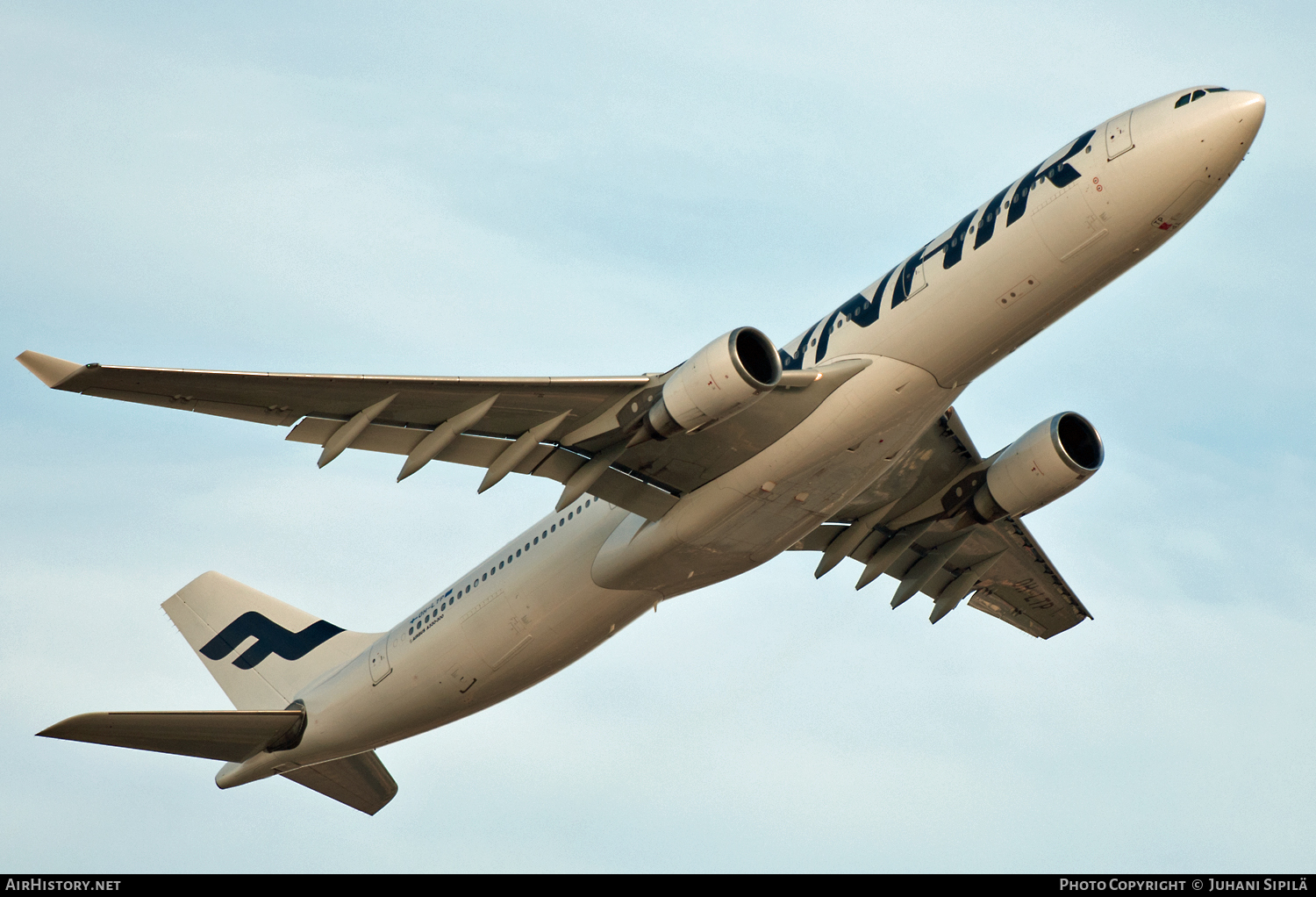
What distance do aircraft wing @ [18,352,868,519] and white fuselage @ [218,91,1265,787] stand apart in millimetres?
483

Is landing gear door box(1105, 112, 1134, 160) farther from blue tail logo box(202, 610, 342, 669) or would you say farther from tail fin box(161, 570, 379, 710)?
blue tail logo box(202, 610, 342, 669)

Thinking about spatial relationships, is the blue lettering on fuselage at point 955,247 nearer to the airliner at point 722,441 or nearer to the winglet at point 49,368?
the airliner at point 722,441

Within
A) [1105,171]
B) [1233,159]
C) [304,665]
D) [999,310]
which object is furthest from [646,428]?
[304,665]

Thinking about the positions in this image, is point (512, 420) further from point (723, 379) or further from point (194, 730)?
point (194, 730)

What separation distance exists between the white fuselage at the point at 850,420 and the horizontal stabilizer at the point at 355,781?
3210 mm

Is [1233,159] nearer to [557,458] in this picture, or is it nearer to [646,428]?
[646,428]

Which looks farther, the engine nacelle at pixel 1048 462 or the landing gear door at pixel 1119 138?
the engine nacelle at pixel 1048 462

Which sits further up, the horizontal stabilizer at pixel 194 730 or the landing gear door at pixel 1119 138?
the landing gear door at pixel 1119 138

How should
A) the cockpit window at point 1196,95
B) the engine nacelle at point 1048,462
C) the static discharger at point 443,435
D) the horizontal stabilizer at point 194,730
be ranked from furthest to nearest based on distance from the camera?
1. the engine nacelle at point 1048,462
2. the horizontal stabilizer at point 194,730
3. the static discharger at point 443,435
4. the cockpit window at point 1196,95

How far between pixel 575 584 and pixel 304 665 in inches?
358

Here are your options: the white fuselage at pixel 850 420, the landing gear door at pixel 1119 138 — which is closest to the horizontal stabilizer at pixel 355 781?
the white fuselage at pixel 850 420

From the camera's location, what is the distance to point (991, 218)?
22.2 m

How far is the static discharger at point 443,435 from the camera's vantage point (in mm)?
22812

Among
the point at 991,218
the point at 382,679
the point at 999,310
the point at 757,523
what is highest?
the point at 991,218
